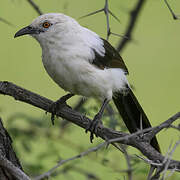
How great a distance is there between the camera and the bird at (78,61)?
4.05 m

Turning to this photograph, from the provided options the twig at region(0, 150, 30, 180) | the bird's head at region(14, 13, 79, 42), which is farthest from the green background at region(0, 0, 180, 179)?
the twig at region(0, 150, 30, 180)

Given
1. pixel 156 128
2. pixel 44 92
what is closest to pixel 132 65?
pixel 44 92

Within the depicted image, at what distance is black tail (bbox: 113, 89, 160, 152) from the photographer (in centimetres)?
467

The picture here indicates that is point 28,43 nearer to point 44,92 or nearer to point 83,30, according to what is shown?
point 44,92

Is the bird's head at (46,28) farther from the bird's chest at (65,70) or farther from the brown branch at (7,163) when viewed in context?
the brown branch at (7,163)

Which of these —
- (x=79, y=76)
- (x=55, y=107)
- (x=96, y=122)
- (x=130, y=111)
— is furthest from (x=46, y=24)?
(x=130, y=111)

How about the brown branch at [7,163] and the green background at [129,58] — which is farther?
the green background at [129,58]

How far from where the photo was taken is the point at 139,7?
4977 millimetres

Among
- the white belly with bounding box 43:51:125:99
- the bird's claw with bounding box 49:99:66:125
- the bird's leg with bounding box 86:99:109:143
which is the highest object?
the white belly with bounding box 43:51:125:99

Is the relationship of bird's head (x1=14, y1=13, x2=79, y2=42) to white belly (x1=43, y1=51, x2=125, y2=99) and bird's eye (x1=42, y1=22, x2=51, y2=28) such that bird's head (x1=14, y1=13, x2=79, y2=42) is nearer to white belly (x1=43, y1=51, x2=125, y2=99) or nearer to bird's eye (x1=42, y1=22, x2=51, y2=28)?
bird's eye (x1=42, y1=22, x2=51, y2=28)

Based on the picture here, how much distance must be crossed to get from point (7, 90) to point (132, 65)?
21.6 feet

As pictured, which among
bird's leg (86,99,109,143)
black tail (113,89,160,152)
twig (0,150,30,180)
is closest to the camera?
twig (0,150,30,180)

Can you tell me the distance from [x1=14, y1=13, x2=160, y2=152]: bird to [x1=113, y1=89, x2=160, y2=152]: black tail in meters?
0.01

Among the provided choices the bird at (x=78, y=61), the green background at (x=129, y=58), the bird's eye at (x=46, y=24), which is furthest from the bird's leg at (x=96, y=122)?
the green background at (x=129, y=58)
